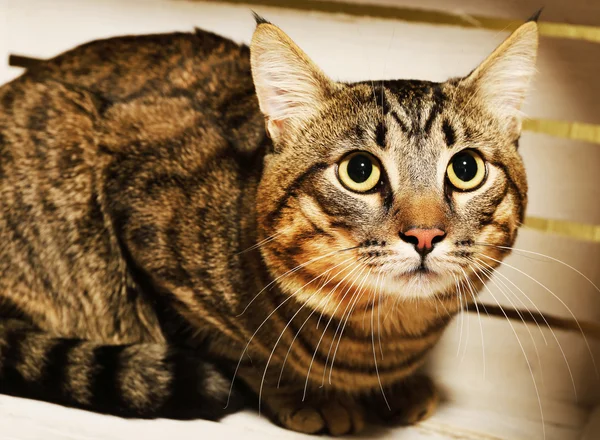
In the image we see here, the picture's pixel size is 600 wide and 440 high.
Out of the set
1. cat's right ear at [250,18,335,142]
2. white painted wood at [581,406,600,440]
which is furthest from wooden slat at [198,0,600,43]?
white painted wood at [581,406,600,440]

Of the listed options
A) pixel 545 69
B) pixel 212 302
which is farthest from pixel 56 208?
pixel 545 69

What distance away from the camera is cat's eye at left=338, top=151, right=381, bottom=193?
0.98 meters

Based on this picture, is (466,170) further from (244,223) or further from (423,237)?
(244,223)

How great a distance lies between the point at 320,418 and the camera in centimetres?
115

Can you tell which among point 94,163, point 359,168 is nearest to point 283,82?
point 359,168

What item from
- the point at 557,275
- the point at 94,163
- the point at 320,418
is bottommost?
the point at 320,418

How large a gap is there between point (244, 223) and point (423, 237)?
1.13 ft

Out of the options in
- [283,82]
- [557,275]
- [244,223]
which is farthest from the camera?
[557,275]

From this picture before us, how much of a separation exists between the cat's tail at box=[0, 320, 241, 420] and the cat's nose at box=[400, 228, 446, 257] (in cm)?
42

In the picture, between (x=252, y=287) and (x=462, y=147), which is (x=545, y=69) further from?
(x=252, y=287)

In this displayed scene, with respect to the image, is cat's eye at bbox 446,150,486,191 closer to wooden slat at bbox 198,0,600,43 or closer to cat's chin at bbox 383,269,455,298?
cat's chin at bbox 383,269,455,298

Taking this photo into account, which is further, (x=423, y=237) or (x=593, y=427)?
(x=593, y=427)

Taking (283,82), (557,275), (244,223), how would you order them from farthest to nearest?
(557,275)
(244,223)
(283,82)

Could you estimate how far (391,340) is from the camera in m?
1.13
